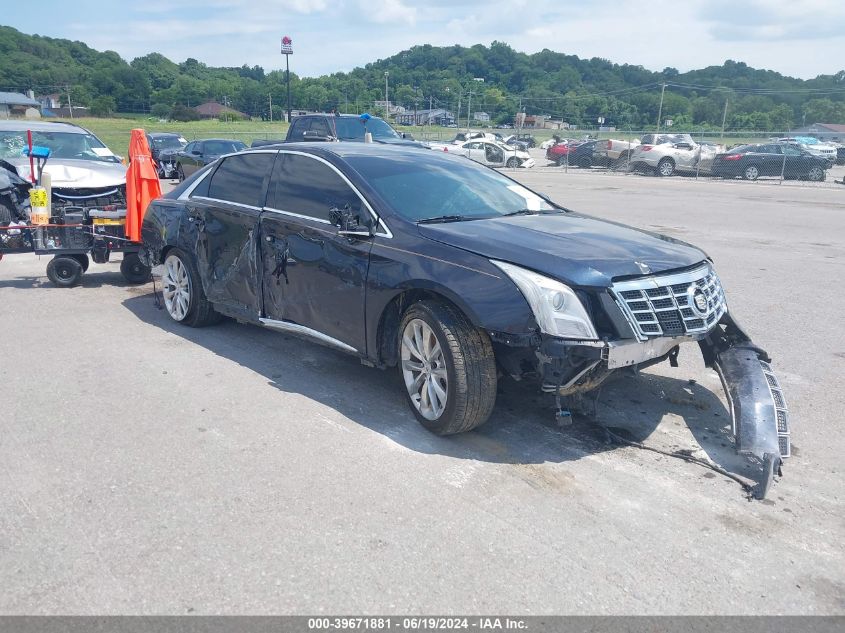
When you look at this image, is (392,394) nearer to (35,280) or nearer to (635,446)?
(635,446)

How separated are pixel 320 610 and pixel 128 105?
107m

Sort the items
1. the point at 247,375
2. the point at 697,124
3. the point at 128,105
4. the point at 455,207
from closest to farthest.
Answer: the point at 455,207, the point at 247,375, the point at 697,124, the point at 128,105

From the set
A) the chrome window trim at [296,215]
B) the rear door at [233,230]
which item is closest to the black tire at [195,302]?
the rear door at [233,230]

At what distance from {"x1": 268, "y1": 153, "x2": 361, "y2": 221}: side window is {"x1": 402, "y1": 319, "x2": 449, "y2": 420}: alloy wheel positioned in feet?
3.55

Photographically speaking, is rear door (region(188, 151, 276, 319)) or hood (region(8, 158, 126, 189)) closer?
rear door (region(188, 151, 276, 319))

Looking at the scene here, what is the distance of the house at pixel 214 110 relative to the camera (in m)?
87.4

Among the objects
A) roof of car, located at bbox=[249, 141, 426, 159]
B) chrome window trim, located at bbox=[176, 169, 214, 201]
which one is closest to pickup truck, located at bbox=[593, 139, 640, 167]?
chrome window trim, located at bbox=[176, 169, 214, 201]

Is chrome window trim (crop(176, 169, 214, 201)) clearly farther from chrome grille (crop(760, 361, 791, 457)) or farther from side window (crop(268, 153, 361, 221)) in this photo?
chrome grille (crop(760, 361, 791, 457))

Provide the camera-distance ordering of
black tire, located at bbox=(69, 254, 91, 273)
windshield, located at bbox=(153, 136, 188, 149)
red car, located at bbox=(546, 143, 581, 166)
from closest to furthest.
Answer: black tire, located at bbox=(69, 254, 91, 273) < windshield, located at bbox=(153, 136, 188, 149) < red car, located at bbox=(546, 143, 581, 166)

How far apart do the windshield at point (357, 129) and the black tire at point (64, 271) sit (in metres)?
9.87

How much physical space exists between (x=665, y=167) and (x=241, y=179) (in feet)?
92.5

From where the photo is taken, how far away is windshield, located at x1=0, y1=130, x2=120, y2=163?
11414 mm

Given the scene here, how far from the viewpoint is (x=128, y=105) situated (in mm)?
98375
